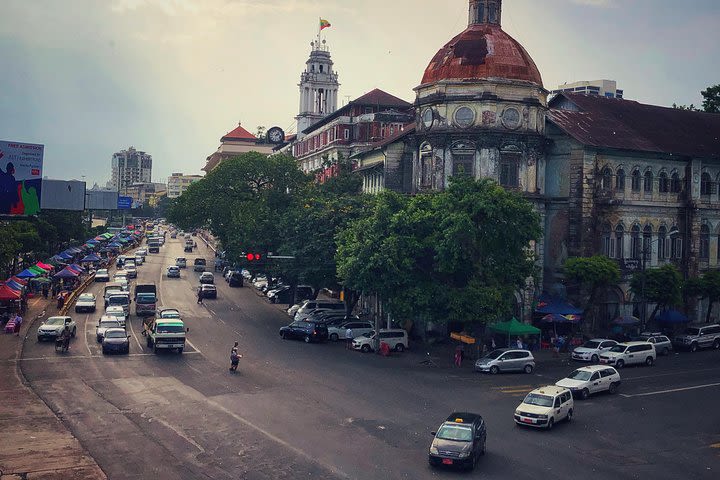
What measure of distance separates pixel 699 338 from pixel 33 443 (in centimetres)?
4314

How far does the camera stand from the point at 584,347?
47.2 meters

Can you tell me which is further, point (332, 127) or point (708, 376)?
point (332, 127)

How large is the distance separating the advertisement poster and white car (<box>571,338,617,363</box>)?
3802 cm

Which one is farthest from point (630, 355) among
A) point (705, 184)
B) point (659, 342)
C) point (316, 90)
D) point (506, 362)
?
point (316, 90)

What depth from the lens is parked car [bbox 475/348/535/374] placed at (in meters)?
41.7

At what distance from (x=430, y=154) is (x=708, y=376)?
24.1 m

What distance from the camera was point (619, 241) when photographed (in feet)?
187

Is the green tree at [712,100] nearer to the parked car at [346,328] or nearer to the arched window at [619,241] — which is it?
the arched window at [619,241]

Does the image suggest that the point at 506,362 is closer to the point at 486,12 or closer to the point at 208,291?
the point at 486,12

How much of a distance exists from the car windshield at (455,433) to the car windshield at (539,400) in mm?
6447

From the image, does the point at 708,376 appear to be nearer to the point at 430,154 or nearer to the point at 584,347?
the point at 584,347

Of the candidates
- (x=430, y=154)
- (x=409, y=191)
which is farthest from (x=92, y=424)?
(x=409, y=191)

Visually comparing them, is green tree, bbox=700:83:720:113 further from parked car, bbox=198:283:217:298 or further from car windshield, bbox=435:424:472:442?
car windshield, bbox=435:424:472:442

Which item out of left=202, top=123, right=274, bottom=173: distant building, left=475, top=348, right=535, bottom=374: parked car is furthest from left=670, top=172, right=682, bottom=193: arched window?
left=202, top=123, right=274, bottom=173: distant building
